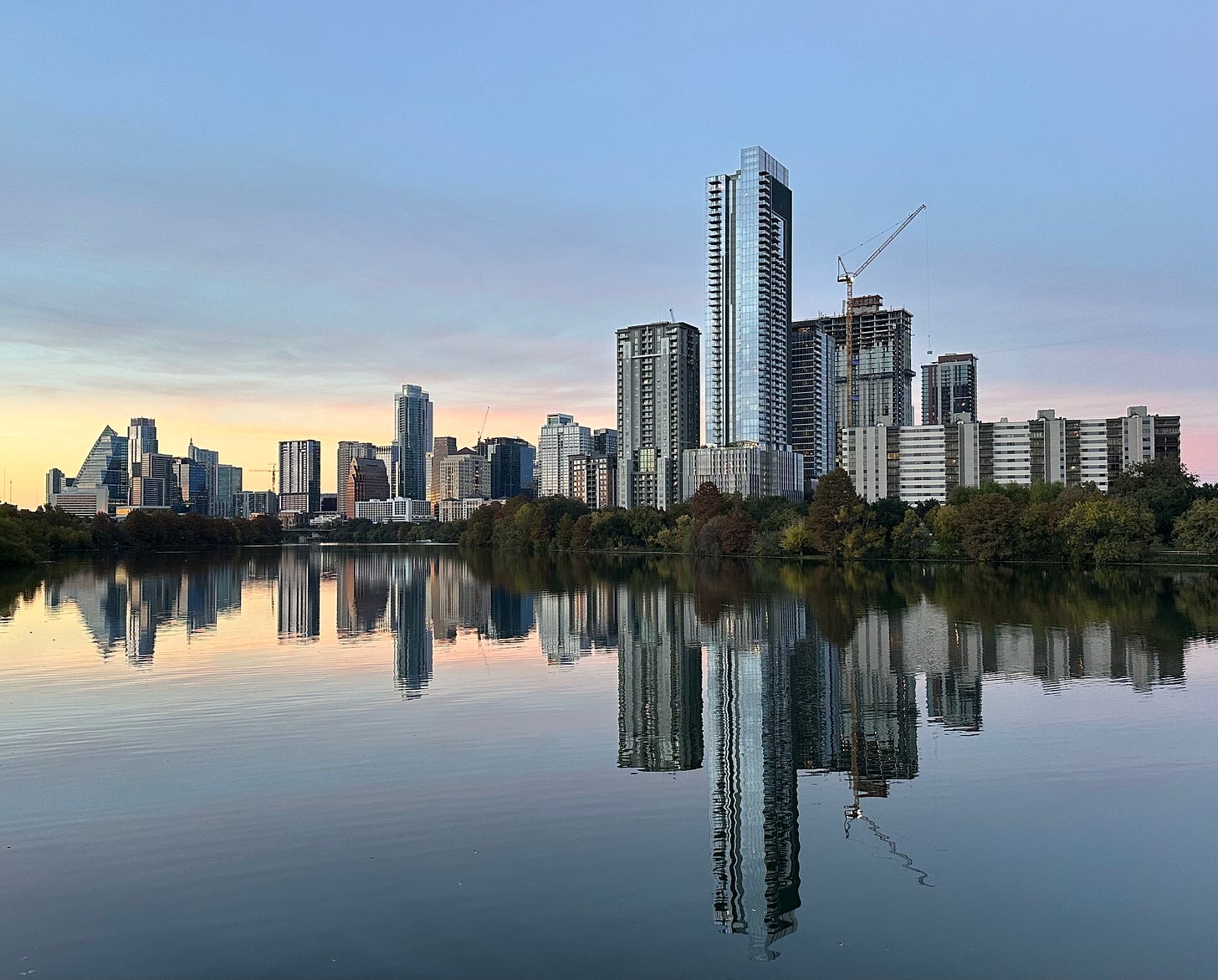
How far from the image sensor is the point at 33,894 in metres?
10.2

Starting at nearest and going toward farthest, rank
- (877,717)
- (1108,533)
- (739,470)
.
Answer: (877,717)
(1108,533)
(739,470)

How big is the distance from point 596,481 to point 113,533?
94584mm

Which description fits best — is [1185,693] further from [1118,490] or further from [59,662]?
[1118,490]

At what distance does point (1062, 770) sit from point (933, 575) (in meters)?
49.0

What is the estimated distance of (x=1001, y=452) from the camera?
14225 cm

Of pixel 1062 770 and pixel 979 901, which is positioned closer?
pixel 979 901

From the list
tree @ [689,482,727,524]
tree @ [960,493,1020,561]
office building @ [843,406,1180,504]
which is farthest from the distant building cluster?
tree @ [960,493,1020,561]

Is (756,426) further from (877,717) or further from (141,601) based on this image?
(877,717)

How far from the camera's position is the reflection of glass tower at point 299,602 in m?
35.5

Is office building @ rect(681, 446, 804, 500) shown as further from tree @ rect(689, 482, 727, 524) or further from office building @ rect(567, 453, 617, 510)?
tree @ rect(689, 482, 727, 524)

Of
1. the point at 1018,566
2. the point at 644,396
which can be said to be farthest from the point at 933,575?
the point at 644,396

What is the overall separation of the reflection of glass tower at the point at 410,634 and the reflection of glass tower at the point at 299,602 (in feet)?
10.3

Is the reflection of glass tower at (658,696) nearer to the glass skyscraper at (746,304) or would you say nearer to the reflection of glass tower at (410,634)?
the reflection of glass tower at (410,634)

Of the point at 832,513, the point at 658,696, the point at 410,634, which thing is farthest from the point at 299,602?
the point at 832,513
